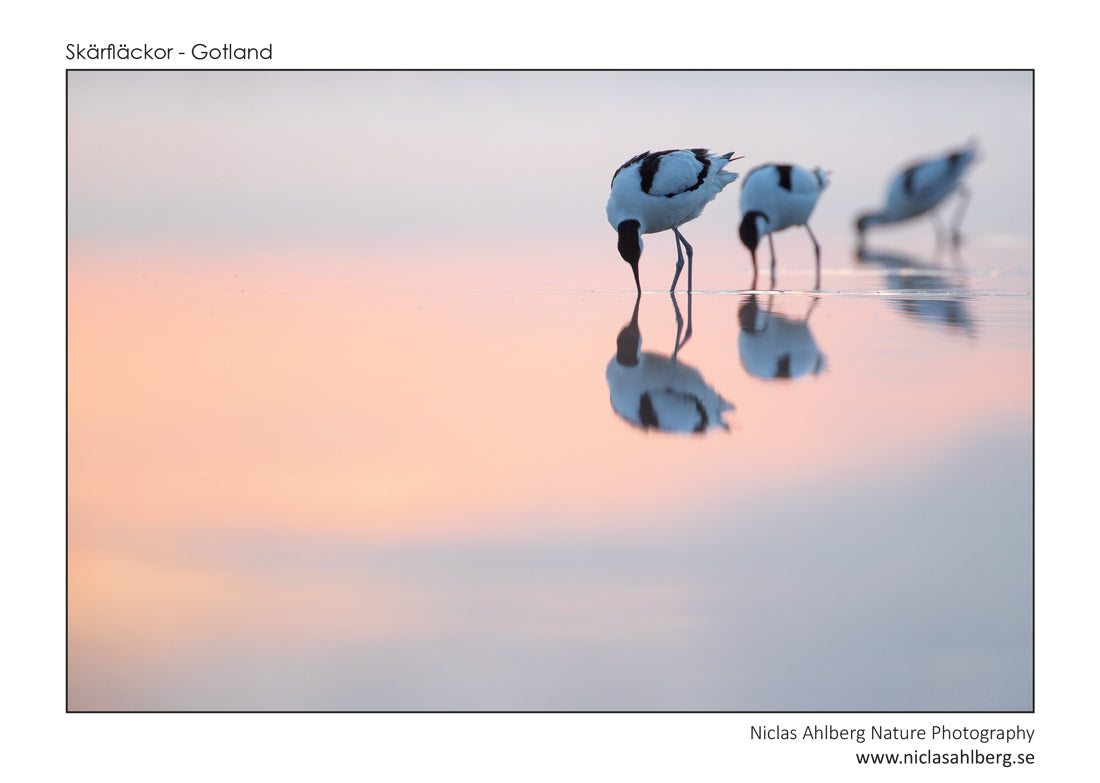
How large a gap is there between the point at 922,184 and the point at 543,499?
970 cm

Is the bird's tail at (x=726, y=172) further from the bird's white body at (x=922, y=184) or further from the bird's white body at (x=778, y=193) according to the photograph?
the bird's white body at (x=922, y=184)

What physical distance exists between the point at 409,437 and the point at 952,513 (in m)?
1.83

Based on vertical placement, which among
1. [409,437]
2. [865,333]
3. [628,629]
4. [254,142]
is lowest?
[628,629]

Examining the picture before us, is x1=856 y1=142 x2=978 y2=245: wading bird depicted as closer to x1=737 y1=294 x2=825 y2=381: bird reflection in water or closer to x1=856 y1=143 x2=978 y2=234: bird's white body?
x1=856 y1=143 x2=978 y2=234: bird's white body

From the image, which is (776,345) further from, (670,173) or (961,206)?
(961,206)

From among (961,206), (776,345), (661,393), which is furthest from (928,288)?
(961,206)

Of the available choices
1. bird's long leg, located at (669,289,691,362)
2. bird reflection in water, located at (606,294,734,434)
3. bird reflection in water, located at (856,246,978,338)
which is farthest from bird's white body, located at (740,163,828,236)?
bird reflection in water, located at (606,294,734,434)

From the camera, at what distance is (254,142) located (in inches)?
503

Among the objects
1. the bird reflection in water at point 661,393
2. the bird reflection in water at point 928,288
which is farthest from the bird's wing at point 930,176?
the bird reflection in water at point 661,393

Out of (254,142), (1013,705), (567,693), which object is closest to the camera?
(567,693)

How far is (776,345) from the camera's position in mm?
5887

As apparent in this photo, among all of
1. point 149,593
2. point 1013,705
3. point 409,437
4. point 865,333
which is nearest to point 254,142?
point 865,333

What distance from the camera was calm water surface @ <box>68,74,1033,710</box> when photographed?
3240 millimetres

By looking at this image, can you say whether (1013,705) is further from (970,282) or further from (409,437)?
(970,282)
